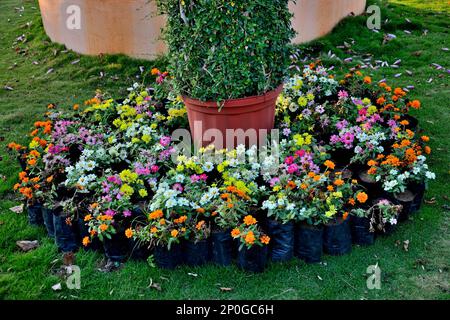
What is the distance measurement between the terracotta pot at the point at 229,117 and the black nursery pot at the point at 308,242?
1.14 metres

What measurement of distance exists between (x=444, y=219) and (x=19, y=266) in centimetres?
344

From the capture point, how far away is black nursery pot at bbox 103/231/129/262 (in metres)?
3.73

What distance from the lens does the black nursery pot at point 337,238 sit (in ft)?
12.1

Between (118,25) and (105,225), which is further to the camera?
(118,25)

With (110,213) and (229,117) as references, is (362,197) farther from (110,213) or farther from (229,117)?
(110,213)

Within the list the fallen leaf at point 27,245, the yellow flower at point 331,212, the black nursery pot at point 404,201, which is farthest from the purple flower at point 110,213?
the black nursery pot at point 404,201

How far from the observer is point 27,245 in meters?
4.00

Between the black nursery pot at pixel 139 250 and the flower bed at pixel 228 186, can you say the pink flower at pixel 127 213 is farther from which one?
the black nursery pot at pixel 139 250

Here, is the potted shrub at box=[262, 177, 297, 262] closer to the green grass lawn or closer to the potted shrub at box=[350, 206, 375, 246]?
the green grass lawn

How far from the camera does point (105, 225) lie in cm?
365

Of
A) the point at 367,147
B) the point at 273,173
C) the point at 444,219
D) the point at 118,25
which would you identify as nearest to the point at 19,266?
the point at 273,173

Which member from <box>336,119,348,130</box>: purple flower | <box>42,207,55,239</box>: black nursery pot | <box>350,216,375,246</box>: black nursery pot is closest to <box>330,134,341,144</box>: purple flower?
<box>336,119,348,130</box>: purple flower
